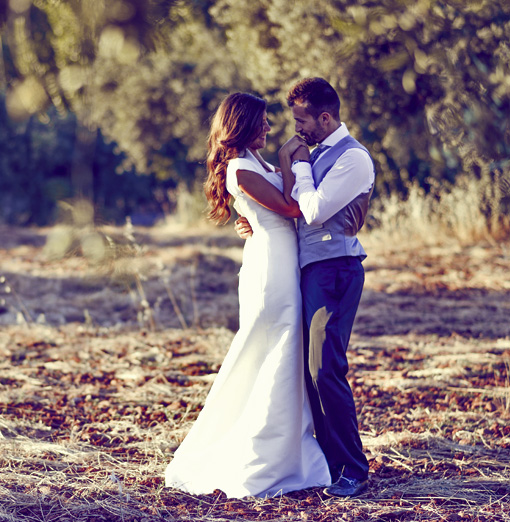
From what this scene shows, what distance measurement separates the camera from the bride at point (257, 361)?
3.35 metres

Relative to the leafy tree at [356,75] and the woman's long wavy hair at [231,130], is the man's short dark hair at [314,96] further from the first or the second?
the leafy tree at [356,75]

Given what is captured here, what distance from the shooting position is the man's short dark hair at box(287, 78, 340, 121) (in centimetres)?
323

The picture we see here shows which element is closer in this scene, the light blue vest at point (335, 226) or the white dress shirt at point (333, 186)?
the white dress shirt at point (333, 186)

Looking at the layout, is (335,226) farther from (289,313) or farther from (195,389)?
(195,389)

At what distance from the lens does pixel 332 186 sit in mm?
3115

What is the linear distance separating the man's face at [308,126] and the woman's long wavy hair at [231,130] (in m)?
0.19

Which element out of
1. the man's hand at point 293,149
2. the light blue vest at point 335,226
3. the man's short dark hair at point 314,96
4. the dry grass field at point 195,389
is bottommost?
the dry grass field at point 195,389

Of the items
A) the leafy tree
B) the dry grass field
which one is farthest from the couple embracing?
the leafy tree

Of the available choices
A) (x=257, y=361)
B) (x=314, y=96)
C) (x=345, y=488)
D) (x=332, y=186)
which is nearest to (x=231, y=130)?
(x=314, y=96)

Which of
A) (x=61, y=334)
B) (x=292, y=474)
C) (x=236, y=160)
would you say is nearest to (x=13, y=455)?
(x=292, y=474)

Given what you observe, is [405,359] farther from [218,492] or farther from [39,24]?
[39,24]

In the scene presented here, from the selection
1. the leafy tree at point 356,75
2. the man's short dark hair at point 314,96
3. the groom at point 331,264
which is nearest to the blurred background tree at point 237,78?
the leafy tree at point 356,75

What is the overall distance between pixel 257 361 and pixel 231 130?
44.0 inches

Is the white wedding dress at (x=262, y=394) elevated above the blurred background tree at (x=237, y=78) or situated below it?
below
